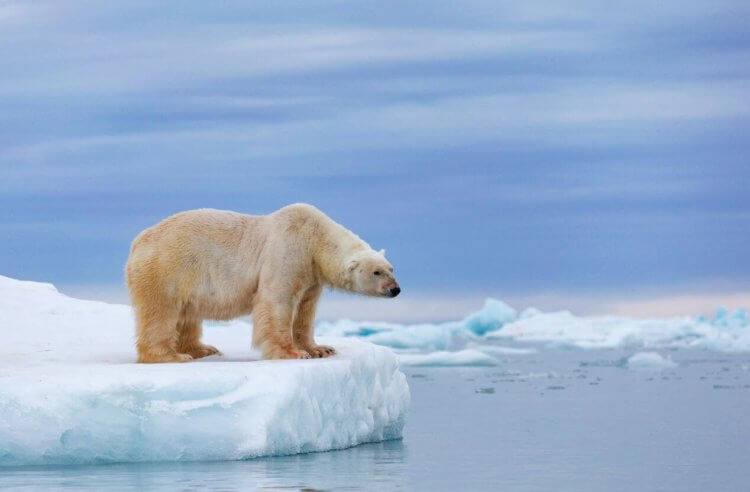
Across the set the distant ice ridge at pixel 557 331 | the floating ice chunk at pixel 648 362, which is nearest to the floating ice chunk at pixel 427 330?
the distant ice ridge at pixel 557 331

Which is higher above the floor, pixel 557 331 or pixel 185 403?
pixel 557 331

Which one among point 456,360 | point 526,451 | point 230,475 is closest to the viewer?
point 230,475

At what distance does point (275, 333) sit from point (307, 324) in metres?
0.65

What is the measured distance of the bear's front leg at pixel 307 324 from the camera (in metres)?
12.2

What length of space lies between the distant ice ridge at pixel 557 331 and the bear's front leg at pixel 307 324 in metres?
25.5

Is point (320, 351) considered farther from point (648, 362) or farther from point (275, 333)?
point (648, 362)

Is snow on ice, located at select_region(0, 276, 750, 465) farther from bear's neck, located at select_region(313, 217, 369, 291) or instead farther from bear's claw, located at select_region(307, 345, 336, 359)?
bear's neck, located at select_region(313, 217, 369, 291)

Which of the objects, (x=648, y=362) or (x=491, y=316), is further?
(x=491, y=316)

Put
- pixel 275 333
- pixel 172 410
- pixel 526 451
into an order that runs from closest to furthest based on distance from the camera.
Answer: pixel 172 410
pixel 275 333
pixel 526 451

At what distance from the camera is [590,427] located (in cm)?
1554

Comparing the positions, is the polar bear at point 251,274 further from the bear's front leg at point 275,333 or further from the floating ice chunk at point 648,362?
the floating ice chunk at point 648,362

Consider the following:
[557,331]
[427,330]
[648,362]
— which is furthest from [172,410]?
[557,331]

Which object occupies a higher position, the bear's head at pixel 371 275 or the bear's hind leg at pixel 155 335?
the bear's head at pixel 371 275

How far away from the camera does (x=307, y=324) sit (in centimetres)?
1231
